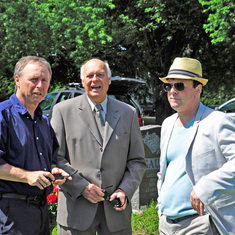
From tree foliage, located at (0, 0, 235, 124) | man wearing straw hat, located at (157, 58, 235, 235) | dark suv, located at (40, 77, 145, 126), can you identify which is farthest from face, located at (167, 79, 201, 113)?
tree foliage, located at (0, 0, 235, 124)

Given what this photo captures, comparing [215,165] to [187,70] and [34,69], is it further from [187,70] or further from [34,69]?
[34,69]

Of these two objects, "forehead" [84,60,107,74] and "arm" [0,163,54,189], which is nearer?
"arm" [0,163,54,189]

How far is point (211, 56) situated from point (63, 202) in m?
16.3

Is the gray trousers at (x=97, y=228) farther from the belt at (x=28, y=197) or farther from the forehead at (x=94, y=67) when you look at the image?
the forehead at (x=94, y=67)

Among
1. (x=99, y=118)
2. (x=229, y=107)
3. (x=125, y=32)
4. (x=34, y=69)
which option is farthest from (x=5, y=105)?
(x=229, y=107)

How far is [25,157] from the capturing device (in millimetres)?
2375

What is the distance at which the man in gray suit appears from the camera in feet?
9.29

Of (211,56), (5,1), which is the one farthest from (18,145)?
(211,56)

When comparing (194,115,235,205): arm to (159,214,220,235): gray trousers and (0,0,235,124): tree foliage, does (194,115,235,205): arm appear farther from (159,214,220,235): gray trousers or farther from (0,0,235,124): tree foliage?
(0,0,235,124): tree foliage

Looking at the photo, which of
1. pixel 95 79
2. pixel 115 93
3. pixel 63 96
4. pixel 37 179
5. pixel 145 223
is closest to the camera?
pixel 37 179

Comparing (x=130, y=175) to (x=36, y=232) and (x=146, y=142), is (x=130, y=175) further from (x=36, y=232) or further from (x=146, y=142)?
(x=146, y=142)

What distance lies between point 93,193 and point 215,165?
98 centimetres

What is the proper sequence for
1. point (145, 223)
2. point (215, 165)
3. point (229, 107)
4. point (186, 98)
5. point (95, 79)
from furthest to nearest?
point (229, 107) < point (145, 223) < point (95, 79) < point (186, 98) < point (215, 165)

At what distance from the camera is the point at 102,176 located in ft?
9.45
